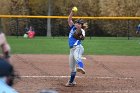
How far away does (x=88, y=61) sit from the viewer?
727 inches

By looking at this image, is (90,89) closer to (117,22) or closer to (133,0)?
(117,22)

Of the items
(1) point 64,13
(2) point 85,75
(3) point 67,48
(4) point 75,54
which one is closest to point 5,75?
(4) point 75,54

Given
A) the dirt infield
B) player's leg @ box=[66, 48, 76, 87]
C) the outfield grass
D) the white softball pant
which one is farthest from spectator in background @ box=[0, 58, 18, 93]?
the outfield grass

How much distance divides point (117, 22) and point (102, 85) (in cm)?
2984

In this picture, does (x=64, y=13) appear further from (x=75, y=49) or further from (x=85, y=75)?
(x=75, y=49)

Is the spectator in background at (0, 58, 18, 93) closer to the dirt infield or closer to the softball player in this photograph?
the dirt infield

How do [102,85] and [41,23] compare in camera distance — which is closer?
[102,85]

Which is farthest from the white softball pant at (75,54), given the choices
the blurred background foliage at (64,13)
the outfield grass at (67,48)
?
the blurred background foliage at (64,13)

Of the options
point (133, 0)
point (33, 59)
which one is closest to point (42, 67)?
point (33, 59)

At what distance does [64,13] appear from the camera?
158 feet

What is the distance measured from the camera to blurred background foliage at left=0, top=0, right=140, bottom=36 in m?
39.7

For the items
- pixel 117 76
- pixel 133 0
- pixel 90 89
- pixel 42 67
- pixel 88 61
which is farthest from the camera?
pixel 133 0

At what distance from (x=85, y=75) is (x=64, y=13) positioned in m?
34.3

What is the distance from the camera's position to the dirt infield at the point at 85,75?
11437 millimetres
